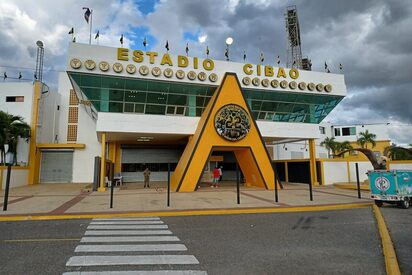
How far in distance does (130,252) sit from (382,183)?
1211cm

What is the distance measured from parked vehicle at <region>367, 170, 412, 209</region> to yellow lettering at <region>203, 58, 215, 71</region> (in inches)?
614

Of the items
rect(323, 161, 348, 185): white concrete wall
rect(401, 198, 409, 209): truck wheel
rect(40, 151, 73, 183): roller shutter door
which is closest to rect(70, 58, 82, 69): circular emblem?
rect(40, 151, 73, 183): roller shutter door

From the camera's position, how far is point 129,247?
631cm

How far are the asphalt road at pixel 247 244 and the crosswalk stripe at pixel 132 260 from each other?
0.61 ft

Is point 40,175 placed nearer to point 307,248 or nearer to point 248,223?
point 248,223

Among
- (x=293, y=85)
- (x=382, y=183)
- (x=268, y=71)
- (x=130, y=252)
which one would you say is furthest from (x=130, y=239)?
(x=293, y=85)

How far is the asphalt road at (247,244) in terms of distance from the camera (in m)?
5.03

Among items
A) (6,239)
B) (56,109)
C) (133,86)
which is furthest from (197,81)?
(56,109)

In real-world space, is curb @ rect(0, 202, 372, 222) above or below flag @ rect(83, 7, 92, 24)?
below

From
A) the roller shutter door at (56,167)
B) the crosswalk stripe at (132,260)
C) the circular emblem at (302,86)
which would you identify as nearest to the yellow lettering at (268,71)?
the circular emblem at (302,86)

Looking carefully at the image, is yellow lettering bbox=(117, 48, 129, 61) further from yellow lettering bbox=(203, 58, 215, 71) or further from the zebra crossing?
the zebra crossing

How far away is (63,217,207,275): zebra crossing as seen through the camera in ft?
16.0

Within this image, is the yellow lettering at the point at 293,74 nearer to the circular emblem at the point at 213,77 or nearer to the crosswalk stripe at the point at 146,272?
the circular emblem at the point at 213,77

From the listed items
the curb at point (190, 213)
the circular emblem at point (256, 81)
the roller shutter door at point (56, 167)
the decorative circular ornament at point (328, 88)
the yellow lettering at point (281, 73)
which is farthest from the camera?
the roller shutter door at point (56, 167)
